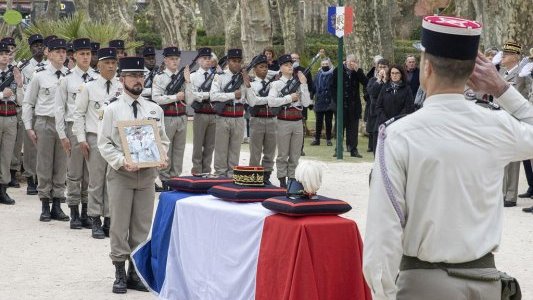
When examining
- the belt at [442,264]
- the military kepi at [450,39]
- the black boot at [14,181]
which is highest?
the military kepi at [450,39]

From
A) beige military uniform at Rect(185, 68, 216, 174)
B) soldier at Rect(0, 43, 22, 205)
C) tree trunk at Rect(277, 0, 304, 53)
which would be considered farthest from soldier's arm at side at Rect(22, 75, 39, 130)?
tree trunk at Rect(277, 0, 304, 53)

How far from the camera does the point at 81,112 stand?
40.0 feet

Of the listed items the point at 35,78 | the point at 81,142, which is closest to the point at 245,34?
the point at 35,78

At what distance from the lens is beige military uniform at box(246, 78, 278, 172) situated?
54.9 ft

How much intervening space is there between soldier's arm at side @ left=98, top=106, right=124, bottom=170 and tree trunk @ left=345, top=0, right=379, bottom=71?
58.3ft

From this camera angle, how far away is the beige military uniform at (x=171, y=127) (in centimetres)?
1650

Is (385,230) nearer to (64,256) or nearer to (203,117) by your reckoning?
(64,256)

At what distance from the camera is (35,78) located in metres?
14.4

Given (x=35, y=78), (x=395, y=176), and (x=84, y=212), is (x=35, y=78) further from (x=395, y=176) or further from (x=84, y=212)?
(x=395, y=176)

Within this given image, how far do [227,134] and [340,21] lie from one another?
15.9 ft

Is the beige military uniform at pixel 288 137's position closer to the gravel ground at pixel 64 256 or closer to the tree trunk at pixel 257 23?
the gravel ground at pixel 64 256

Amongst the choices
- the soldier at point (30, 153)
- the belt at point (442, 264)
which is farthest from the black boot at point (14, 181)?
the belt at point (442, 264)

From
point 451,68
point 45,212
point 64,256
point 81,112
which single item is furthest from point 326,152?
point 451,68

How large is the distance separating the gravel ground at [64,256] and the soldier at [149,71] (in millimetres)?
2333
